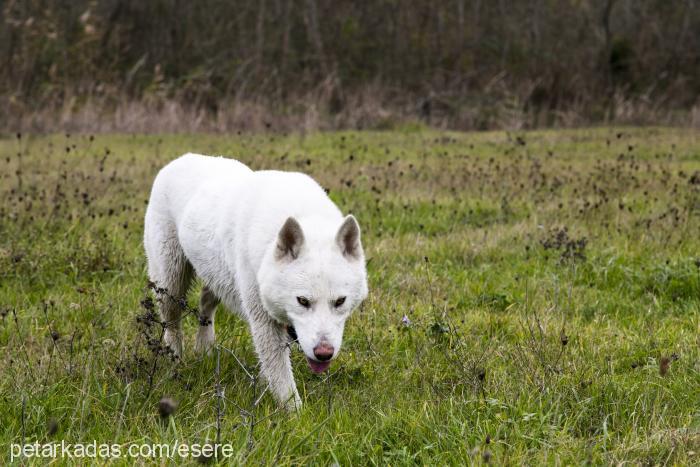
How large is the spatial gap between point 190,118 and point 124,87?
242cm

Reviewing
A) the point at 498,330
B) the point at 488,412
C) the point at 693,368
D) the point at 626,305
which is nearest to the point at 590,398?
the point at 488,412

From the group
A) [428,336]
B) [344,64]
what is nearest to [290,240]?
[428,336]

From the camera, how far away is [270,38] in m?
19.9

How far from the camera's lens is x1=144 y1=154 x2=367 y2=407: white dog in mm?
3182

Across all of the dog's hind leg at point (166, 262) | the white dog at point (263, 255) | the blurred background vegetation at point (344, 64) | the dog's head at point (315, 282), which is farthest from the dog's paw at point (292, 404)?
the blurred background vegetation at point (344, 64)

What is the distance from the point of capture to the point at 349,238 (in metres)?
3.34

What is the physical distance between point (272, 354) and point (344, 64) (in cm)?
1699

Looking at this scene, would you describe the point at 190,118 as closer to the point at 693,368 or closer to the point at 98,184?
the point at 98,184

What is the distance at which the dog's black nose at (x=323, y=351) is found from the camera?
3.02 m

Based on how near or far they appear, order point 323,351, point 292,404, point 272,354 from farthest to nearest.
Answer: point 272,354, point 292,404, point 323,351

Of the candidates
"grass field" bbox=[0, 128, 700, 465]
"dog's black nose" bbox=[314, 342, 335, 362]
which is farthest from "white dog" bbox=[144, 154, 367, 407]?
"grass field" bbox=[0, 128, 700, 465]

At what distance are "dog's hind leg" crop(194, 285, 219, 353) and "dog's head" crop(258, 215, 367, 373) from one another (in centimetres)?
72

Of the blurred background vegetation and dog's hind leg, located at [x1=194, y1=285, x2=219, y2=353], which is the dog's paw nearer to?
dog's hind leg, located at [x1=194, y1=285, x2=219, y2=353]

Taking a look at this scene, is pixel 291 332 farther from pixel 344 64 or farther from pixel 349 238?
pixel 344 64
